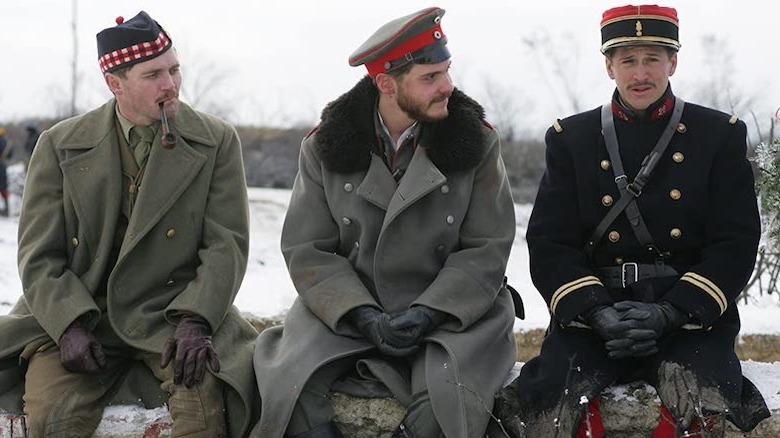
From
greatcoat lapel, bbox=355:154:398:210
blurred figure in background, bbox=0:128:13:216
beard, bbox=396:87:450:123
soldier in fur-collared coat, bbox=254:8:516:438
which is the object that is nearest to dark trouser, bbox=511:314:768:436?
soldier in fur-collared coat, bbox=254:8:516:438

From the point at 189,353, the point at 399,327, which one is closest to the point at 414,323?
the point at 399,327

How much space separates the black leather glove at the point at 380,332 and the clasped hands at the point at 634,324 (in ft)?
2.24

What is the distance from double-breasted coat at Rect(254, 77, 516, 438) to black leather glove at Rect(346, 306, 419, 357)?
46 mm

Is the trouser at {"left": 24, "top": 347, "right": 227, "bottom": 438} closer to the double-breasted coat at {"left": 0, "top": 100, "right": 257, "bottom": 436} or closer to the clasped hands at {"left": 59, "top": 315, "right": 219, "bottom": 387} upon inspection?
the clasped hands at {"left": 59, "top": 315, "right": 219, "bottom": 387}

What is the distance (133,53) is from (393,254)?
→ 4.17 ft

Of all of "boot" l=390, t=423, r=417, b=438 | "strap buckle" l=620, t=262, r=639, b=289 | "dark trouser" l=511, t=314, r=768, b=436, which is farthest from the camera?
"strap buckle" l=620, t=262, r=639, b=289

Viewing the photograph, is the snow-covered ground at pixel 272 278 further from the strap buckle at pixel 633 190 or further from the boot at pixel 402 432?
the boot at pixel 402 432

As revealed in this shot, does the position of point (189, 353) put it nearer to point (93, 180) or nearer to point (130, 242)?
point (130, 242)

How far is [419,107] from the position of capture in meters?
4.22

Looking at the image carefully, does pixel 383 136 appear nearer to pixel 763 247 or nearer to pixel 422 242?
pixel 422 242

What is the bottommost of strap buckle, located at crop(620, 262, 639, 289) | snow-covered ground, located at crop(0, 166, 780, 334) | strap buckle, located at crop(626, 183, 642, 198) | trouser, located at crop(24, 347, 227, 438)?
snow-covered ground, located at crop(0, 166, 780, 334)

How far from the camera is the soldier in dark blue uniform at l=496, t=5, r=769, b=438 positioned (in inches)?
154

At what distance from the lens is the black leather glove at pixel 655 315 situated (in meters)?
3.90

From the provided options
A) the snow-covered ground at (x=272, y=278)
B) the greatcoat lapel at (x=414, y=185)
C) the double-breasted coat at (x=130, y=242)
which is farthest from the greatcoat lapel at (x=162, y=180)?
the snow-covered ground at (x=272, y=278)
